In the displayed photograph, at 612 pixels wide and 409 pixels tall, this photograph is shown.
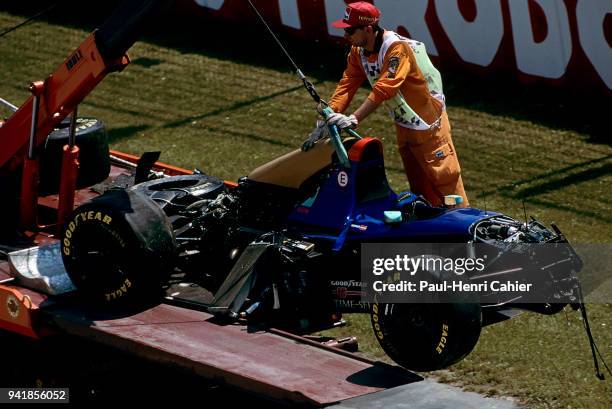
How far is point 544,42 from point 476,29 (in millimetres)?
913

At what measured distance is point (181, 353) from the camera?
295 inches

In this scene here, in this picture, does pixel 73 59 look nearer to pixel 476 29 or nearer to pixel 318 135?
pixel 318 135

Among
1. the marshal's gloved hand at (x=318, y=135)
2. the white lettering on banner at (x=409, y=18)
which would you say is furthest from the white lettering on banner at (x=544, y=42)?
the marshal's gloved hand at (x=318, y=135)

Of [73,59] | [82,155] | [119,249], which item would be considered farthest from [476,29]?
[119,249]

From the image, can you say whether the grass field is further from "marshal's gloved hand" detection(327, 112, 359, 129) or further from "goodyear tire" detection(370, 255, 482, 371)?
"marshal's gloved hand" detection(327, 112, 359, 129)

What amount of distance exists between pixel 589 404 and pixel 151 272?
2961mm

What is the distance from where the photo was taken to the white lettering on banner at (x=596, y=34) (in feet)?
44.9

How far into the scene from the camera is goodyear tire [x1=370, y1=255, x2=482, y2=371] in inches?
285

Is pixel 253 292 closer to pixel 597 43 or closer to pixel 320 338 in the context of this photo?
pixel 320 338

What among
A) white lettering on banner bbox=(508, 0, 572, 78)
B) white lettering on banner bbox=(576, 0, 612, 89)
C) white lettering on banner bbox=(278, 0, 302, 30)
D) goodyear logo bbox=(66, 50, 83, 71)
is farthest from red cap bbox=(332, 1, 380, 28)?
white lettering on banner bbox=(278, 0, 302, 30)

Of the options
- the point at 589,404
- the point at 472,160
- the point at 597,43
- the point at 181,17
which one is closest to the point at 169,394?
the point at 589,404

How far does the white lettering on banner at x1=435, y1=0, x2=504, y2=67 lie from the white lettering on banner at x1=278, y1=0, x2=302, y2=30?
2.29 meters

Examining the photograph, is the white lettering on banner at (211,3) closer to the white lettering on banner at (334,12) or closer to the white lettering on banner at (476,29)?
the white lettering on banner at (334,12)

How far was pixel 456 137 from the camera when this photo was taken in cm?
1397
